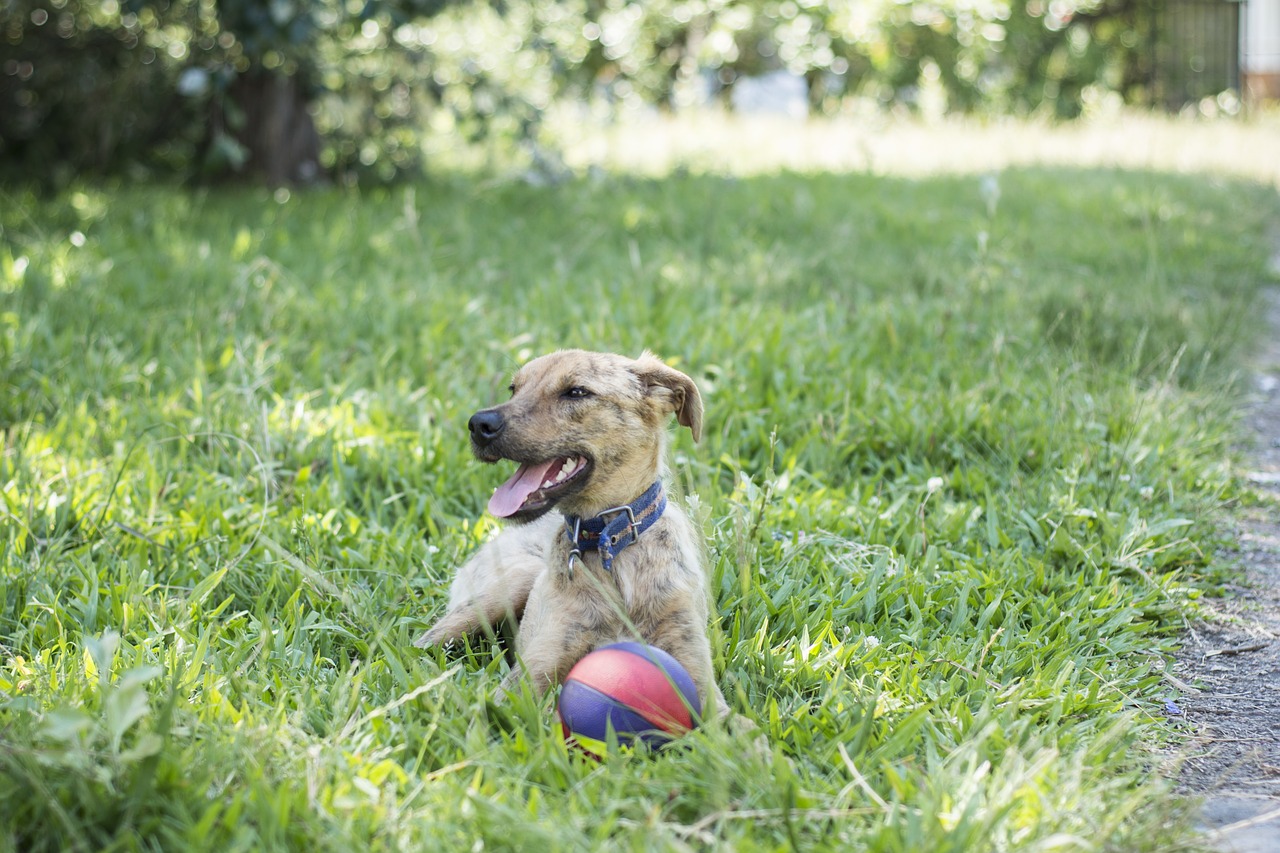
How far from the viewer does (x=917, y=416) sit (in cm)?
511

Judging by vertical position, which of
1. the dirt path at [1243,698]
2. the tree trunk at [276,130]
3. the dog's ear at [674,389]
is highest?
the tree trunk at [276,130]

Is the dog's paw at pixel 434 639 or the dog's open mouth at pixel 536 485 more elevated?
the dog's open mouth at pixel 536 485

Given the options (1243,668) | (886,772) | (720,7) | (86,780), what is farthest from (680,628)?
(720,7)

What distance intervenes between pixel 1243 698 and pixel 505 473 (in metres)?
2.79

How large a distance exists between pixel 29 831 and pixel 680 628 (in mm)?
1620

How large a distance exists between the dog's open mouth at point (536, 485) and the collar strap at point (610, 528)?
0.47ft

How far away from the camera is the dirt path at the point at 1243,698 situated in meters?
2.71

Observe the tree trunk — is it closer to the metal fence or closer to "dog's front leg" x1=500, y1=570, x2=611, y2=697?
"dog's front leg" x1=500, y1=570, x2=611, y2=697

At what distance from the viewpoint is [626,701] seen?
2.79 metres

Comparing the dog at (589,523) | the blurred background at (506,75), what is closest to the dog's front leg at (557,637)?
the dog at (589,523)

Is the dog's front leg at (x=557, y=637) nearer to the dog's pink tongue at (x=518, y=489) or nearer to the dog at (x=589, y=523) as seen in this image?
the dog at (x=589, y=523)

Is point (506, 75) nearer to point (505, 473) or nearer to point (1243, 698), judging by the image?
point (505, 473)

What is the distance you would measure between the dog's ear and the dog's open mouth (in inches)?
14.4

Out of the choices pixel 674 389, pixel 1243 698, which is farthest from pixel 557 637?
pixel 1243 698
